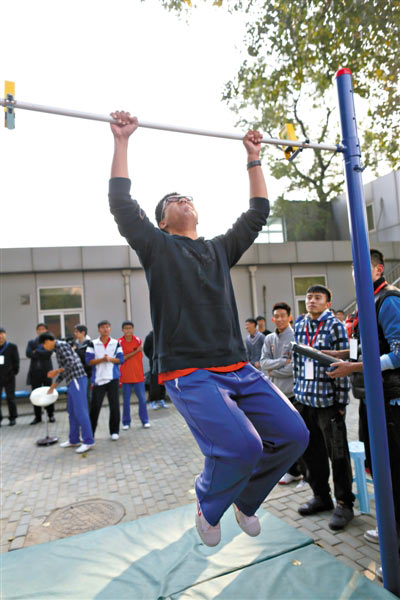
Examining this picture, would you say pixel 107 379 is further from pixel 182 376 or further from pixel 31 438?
pixel 182 376

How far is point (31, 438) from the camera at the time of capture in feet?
27.8

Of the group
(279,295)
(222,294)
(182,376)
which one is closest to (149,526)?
(182,376)

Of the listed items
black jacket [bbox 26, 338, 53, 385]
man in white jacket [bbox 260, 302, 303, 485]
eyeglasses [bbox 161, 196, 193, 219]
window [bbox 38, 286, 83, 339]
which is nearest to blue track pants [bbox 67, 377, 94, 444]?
black jacket [bbox 26, 338, 53, 385]

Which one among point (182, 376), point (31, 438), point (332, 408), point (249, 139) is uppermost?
point (249, 139)

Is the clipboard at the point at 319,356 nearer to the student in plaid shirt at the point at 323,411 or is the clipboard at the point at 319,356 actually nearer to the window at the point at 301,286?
the student in plaid shirt at the point at 323,411

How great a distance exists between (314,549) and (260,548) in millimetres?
434

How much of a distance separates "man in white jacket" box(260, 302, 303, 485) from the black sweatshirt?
308 centimetres

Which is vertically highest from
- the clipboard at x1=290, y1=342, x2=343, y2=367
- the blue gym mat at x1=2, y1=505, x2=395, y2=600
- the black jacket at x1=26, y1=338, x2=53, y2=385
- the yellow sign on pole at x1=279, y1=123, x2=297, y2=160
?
the yellow sign on pole at x1=279, y1=123, x2=297, y2=160

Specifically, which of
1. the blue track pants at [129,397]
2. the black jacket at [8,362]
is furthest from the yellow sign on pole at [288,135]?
the black jacket at [8,362]

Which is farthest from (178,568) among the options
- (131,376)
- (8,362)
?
(8,362)

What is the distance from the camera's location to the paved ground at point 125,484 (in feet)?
12.9

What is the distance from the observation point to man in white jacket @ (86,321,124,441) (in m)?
7.41

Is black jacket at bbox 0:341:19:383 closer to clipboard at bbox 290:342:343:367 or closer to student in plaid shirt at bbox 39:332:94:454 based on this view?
student in plaid shirt at bbox 39:332:94:454

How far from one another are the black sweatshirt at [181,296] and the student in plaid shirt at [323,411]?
207 cm
